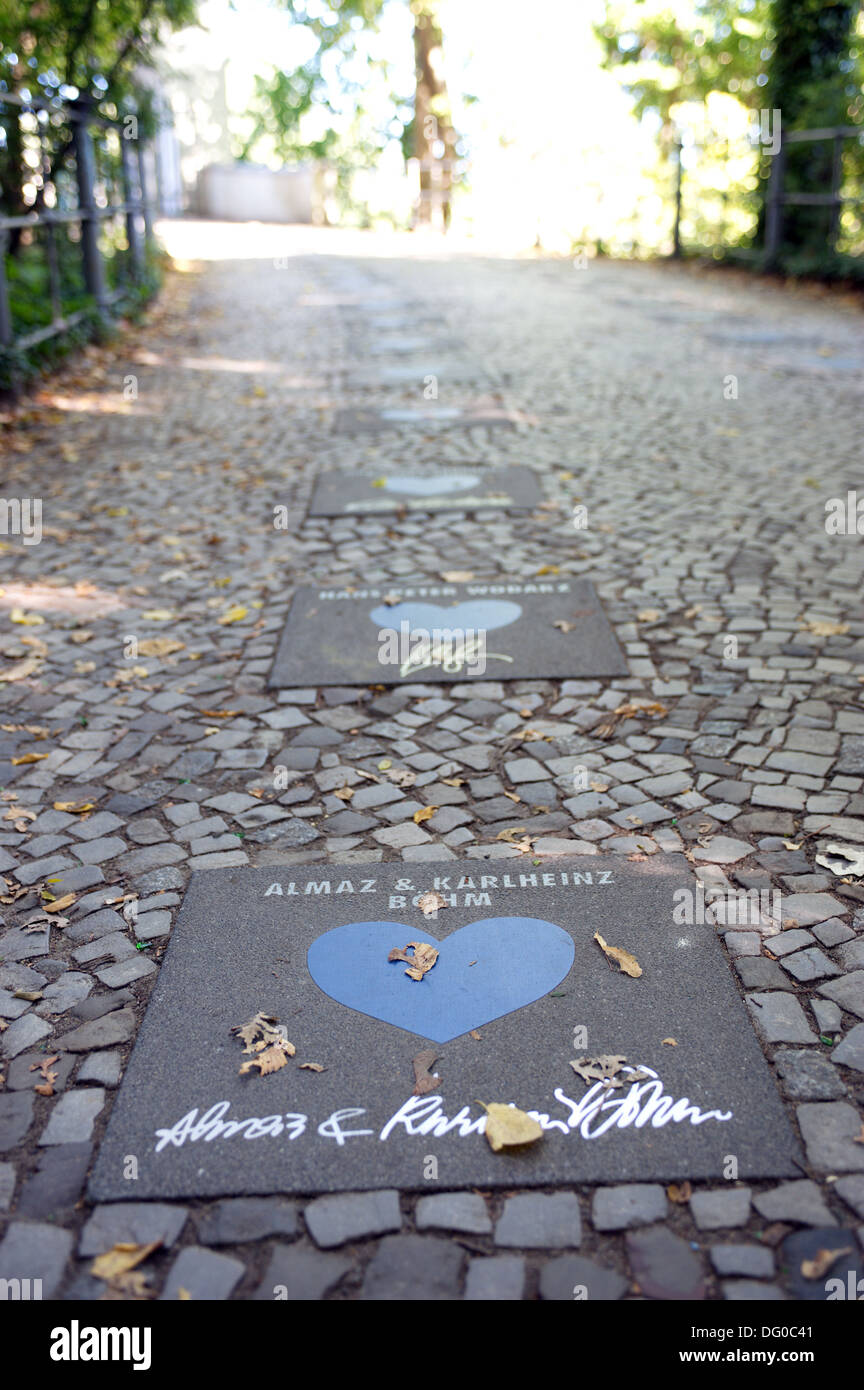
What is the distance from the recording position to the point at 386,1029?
2.61 meters

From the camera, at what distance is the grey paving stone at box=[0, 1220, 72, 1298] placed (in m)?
2.04

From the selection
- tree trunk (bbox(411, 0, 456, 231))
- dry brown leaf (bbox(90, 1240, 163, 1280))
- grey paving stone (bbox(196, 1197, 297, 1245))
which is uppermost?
tree trunk (bbox(411, 0, 456, 231))

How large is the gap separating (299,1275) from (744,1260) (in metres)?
0.79

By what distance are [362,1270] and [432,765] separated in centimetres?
194

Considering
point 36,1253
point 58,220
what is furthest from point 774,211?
point 36,1253

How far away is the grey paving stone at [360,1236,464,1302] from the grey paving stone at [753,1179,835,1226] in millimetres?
579

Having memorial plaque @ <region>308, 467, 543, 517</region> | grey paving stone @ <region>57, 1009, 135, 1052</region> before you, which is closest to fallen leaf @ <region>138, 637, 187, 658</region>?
memorial plaque @ <region>308, 467, 543, 517</region>

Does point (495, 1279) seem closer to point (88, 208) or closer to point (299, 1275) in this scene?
point (299, 1275)

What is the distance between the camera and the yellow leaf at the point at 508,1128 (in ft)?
7.47

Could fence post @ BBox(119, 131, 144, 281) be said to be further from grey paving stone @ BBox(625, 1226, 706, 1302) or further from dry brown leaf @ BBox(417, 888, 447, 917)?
grey paving stone @ BBox(625, 1226, 706, 1302)

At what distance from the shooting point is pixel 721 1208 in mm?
2139

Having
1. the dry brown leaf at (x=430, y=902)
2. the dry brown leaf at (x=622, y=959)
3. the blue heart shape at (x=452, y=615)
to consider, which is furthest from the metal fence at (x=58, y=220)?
the dry brown leaf at (x=622, y=959)

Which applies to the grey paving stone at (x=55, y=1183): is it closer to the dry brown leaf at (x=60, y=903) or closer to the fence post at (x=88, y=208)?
the dry brown leaf at (x=60, y=903)
